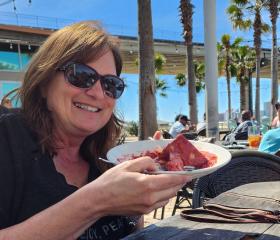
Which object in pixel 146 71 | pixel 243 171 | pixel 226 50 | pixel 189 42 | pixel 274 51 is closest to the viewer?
pixel 243 171

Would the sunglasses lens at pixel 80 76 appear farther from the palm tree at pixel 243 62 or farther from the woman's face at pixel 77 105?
the palm tree at pixel 243 62

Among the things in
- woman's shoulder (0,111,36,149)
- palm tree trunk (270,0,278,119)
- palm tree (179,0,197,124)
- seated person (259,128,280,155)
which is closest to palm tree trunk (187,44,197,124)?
palm tree (179,0,197,124)

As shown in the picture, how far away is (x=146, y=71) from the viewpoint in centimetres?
1032

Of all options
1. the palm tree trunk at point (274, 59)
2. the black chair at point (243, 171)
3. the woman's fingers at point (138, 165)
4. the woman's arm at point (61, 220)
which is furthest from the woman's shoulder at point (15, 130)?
the palm tree trunk at point (274, 59)

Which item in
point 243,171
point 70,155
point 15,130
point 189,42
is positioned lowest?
point 243,171

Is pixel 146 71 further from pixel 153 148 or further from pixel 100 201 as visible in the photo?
pixel 100 201

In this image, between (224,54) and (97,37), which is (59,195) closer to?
(97,37)

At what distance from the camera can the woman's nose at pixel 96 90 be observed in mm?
1762

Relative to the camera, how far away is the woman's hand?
4.14 ft

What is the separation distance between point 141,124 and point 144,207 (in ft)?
30.1

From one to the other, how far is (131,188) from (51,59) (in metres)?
0.79

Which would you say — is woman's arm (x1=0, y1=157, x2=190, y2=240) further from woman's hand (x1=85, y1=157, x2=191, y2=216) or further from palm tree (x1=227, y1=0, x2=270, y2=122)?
palm tree (x1=227, y1=0, x2=270, y2=122)

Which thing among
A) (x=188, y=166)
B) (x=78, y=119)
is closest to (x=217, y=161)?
(x=188, y=166)

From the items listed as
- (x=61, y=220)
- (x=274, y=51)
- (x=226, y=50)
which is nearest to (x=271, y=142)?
(x=61, y=220)
